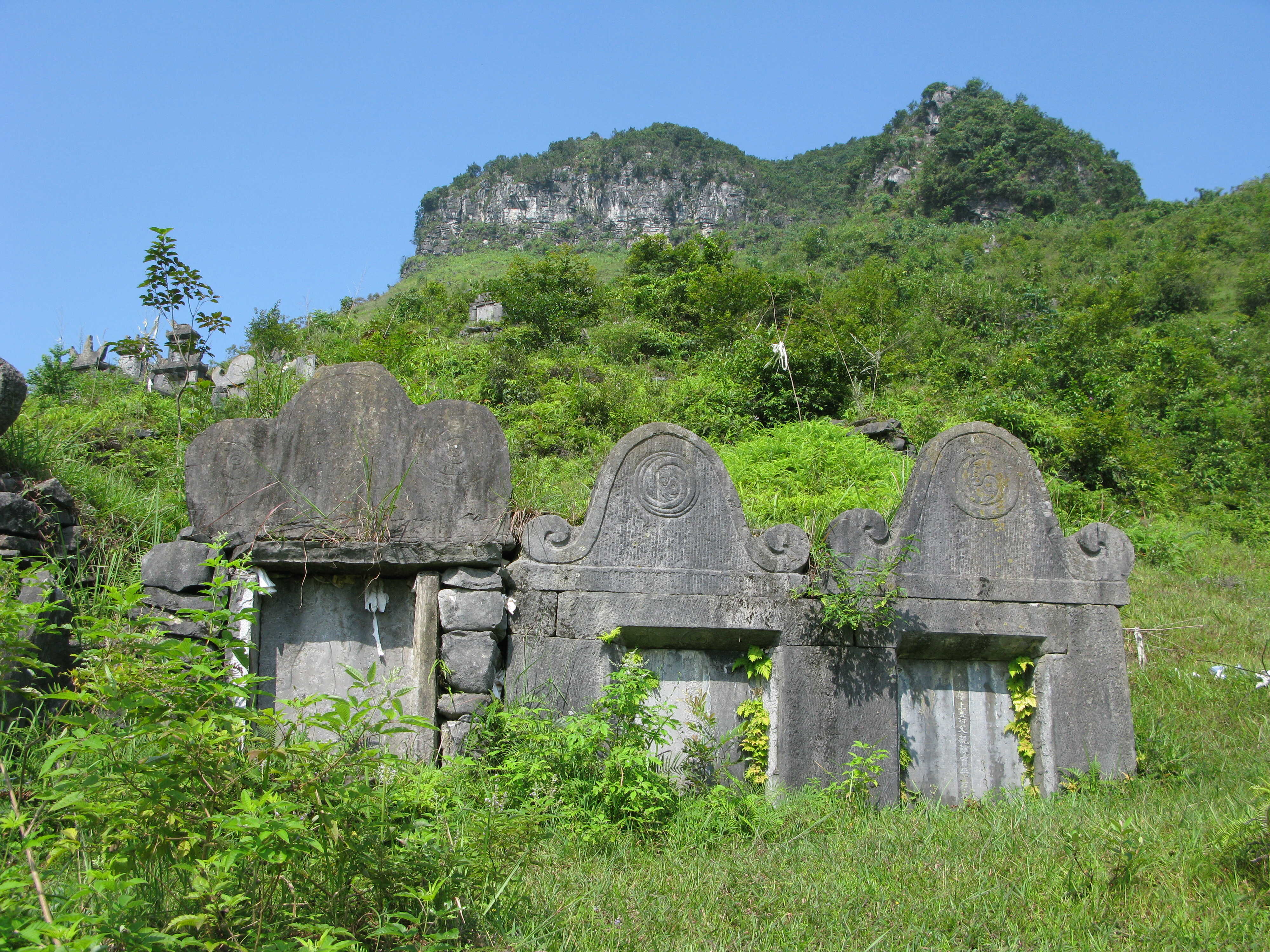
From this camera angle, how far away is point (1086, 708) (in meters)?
5.02

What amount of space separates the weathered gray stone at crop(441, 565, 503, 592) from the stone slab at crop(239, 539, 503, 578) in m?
0.04

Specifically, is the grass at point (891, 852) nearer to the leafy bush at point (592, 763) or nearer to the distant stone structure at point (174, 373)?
the leafy bush at point (592, 763)

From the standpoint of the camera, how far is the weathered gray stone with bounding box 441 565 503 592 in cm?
457

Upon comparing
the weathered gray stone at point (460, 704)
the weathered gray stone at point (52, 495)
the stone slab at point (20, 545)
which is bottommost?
the weathered gray stone at point (460, 704)

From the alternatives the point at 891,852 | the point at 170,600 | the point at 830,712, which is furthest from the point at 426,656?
the point at 891,852

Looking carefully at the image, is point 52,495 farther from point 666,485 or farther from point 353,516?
point 666,485

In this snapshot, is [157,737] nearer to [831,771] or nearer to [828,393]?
[831,771]

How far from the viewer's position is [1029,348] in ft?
49.7

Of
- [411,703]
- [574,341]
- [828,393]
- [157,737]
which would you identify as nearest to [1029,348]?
[828,393]

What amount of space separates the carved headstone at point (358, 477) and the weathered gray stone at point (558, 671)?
1.69 ft

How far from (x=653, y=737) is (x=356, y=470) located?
2129 millimetres

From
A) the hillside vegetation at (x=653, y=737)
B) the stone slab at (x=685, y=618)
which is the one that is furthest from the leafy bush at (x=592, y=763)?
the stone slab at (x=685, y=618)

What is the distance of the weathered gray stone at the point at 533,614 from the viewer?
4.63 metres

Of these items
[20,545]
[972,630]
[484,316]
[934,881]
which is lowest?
[934,881]
